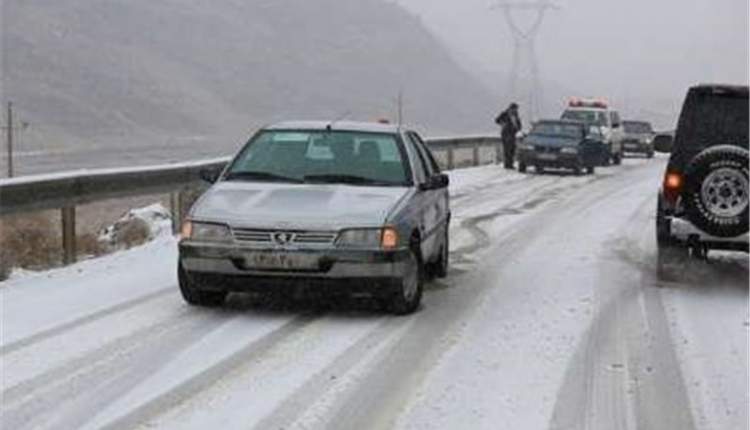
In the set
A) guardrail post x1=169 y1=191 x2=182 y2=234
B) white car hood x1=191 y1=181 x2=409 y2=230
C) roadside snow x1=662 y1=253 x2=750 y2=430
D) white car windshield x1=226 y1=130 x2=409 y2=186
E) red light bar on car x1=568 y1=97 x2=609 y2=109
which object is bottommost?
roadside snow x1=662 y1=253 x2=750 y2=430

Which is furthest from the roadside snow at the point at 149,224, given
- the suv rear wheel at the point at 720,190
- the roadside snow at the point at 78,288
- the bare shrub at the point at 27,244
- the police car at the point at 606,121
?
the police car at the point at 606,121

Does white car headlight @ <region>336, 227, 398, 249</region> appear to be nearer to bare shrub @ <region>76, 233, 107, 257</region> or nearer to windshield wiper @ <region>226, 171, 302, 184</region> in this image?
windshield wiper @ <region>226, 171, 302, 184</region>

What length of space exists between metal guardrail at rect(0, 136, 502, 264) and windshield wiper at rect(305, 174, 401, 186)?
276cm

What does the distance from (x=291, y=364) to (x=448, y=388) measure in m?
1.04

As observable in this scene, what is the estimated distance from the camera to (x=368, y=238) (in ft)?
28.9

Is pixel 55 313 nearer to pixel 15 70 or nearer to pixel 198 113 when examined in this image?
pixel 15 70

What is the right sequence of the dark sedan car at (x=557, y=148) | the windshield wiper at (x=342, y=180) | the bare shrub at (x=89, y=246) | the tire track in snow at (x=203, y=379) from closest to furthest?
the tire track in snow at (x=203, y=379), the windshield wiper at (x=342, y=180), the bare shrub at (x=89, y=246), the dark sedan car at (x=557, y=148)

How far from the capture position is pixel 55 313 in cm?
901

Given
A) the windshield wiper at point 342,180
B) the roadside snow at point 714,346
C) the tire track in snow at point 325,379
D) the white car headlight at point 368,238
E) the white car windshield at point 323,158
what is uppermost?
the white car windshield at point 323,158

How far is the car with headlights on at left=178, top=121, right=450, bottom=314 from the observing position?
8.71 metres

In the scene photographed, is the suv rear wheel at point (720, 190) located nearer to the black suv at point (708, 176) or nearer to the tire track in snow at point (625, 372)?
the black suv at point (708, 176)

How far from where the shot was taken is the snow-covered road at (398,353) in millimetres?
6359

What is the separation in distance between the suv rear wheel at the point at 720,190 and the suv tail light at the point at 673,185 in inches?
7.1

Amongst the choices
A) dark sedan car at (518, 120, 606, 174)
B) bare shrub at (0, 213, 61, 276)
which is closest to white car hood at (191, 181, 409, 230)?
bare shrub at (0, 213, 61, 276)
